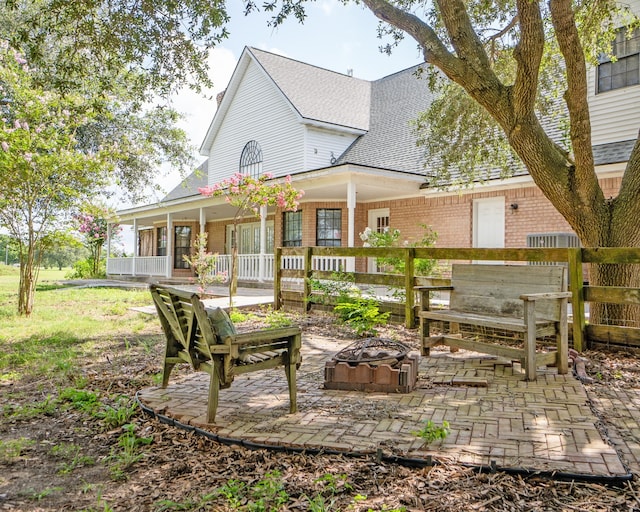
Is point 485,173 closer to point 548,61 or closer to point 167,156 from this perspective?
point 548,61

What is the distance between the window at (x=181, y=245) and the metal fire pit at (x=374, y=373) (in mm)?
18925

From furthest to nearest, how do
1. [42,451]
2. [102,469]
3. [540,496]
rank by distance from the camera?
[42,451], [102,469], [540,496]

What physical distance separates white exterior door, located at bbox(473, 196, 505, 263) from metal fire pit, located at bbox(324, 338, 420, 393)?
830 cm

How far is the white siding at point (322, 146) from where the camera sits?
1512 cm

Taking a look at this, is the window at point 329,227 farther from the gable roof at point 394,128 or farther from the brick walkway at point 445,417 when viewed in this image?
the brick walkway at point 445,417

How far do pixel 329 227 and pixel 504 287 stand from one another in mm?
10703

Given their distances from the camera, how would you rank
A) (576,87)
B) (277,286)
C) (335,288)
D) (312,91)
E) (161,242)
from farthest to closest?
(161,242) < (312,91) < (277,286) < (335,288) < (576,87)

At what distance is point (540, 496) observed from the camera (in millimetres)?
2250

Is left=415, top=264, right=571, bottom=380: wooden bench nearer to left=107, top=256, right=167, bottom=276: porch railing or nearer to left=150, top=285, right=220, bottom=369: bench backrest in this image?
left=150, top=285, right=220, bottom=369: bench backrest

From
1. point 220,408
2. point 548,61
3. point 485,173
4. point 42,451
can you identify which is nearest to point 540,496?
point 220,408

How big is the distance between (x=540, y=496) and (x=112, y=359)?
4850mm

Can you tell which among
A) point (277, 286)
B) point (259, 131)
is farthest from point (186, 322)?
point (259, 131)

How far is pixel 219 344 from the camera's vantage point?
3.29m

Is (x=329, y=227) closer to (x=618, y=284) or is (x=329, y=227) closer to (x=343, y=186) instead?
(x=343, y=186)
